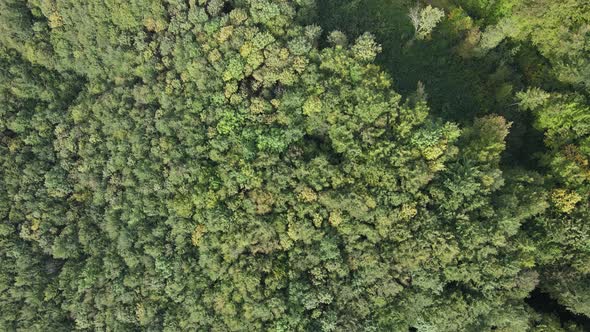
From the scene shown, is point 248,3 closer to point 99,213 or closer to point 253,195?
point 253,195

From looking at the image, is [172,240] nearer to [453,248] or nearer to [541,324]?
[453,248]

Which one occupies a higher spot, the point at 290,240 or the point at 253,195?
the point at 253,195

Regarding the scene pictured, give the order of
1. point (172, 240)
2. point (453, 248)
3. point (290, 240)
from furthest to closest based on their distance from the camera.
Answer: point (172, 240) < point (290, 240) < point (453, 248)

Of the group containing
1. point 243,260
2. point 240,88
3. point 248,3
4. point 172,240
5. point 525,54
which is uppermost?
point 248,3

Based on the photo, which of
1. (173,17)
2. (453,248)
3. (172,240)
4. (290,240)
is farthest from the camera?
(173,17)

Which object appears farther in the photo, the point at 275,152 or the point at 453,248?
the point at 275,152

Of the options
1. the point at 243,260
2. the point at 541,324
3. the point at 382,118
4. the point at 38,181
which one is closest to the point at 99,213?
the point at 38,181

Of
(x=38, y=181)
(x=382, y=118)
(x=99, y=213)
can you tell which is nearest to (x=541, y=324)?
(x=382, y=118)
